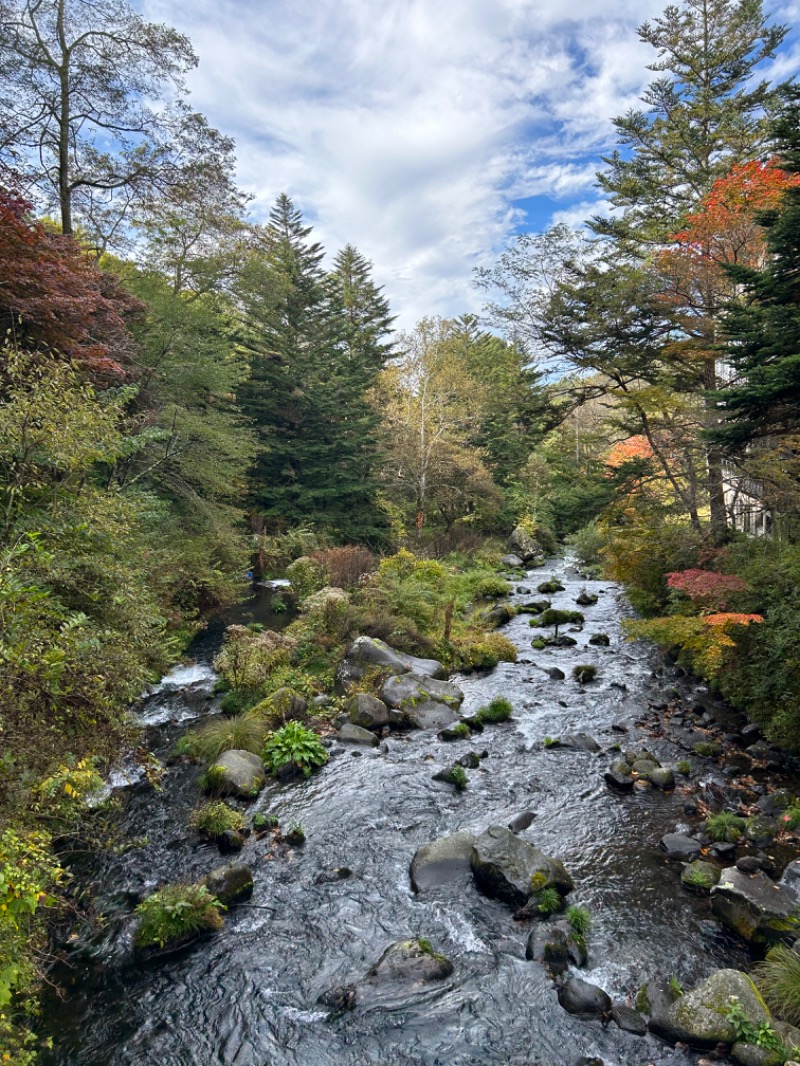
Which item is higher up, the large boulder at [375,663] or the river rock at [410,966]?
the large boulder at [375,663]

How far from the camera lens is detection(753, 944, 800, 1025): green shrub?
12.8ft

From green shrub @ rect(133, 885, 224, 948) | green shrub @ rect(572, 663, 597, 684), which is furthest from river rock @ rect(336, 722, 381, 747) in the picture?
green shrub @ rect(572, 663, 597, 684)

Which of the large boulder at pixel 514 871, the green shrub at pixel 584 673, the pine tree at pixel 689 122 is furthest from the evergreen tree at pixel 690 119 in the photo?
the large boulder at pixel 514 871

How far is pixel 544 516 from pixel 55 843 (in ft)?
87.2

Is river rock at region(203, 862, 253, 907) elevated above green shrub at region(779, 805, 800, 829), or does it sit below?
below

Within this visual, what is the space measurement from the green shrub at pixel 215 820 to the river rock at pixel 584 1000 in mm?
4059

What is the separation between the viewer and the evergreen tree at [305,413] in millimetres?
23562

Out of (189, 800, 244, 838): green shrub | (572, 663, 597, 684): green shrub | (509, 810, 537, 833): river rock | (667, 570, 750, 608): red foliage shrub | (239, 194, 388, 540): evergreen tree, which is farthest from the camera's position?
(239, 194, 388, 540): evergreen tree

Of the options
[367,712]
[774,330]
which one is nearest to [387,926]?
[367,712]

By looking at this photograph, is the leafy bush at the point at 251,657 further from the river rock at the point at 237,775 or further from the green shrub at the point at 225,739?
the river rock at the point at 237,775

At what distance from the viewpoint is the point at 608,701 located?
1040 cm

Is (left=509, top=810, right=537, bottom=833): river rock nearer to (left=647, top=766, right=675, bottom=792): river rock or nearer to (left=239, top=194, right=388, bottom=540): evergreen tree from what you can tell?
(left=647, top=766, right=675, bottom=792): river rock

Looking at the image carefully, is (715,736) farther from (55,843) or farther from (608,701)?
(55,843)

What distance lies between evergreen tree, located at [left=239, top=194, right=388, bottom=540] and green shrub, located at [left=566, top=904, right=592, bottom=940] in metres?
19.4
